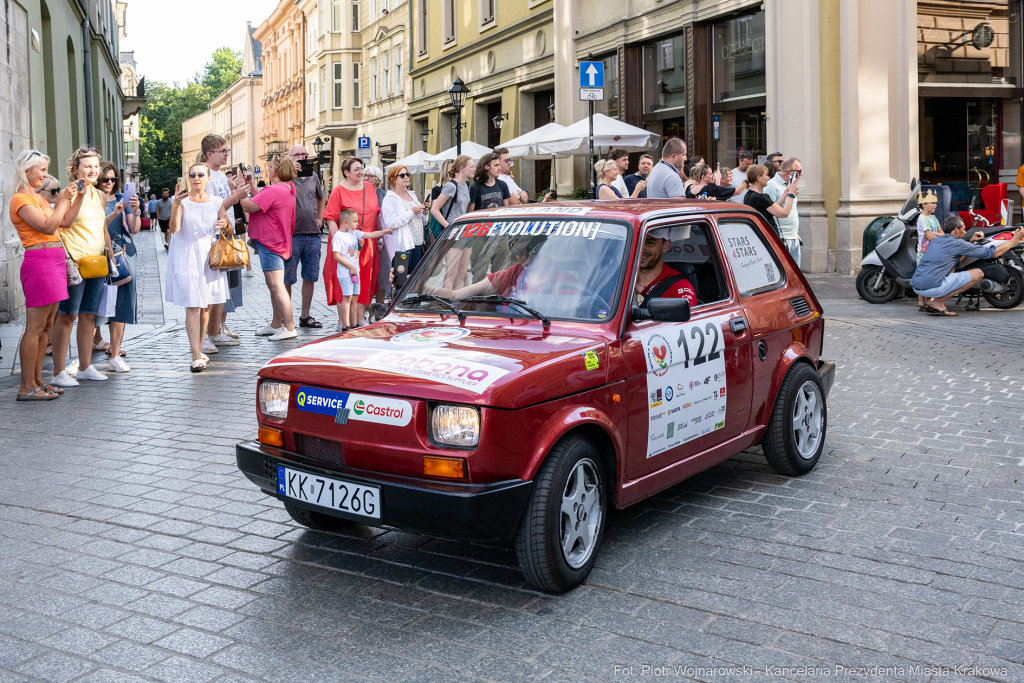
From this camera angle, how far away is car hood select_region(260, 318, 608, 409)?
402cm

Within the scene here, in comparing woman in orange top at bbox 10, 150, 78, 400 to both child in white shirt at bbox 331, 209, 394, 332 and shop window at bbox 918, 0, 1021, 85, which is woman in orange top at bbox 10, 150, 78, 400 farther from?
shop window at bbox 918, 0, 1021, 85

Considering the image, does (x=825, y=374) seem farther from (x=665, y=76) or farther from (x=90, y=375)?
(x=665, y=76)

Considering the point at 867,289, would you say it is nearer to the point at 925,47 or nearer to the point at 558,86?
the point at 925,47

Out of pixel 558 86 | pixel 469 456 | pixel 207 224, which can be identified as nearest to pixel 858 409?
pixel 469 456

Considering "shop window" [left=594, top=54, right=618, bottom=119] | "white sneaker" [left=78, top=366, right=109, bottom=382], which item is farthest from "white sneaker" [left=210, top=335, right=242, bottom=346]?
"shop window" [left=594, top=54, right=618, bottom=119]

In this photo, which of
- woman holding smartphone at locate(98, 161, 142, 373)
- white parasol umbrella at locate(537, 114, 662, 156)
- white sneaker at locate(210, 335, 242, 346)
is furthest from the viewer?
white parasol umbrella at locate(537, 114, 662, 156)

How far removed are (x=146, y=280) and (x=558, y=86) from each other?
11905 mm

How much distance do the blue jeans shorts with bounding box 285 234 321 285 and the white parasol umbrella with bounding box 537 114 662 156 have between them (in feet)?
25.9

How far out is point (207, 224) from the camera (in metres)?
10.1

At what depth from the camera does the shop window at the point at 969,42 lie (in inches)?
745

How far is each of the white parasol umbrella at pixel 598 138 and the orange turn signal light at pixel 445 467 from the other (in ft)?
51.5

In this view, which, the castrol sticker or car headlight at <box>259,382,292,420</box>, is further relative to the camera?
car headlight at <box>259,382,292,420</box>

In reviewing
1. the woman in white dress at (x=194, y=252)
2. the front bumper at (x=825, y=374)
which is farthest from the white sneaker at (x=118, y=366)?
the front bumper at (x=825, y=374)

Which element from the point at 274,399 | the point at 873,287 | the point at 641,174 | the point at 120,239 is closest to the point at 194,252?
the point at 120,239
